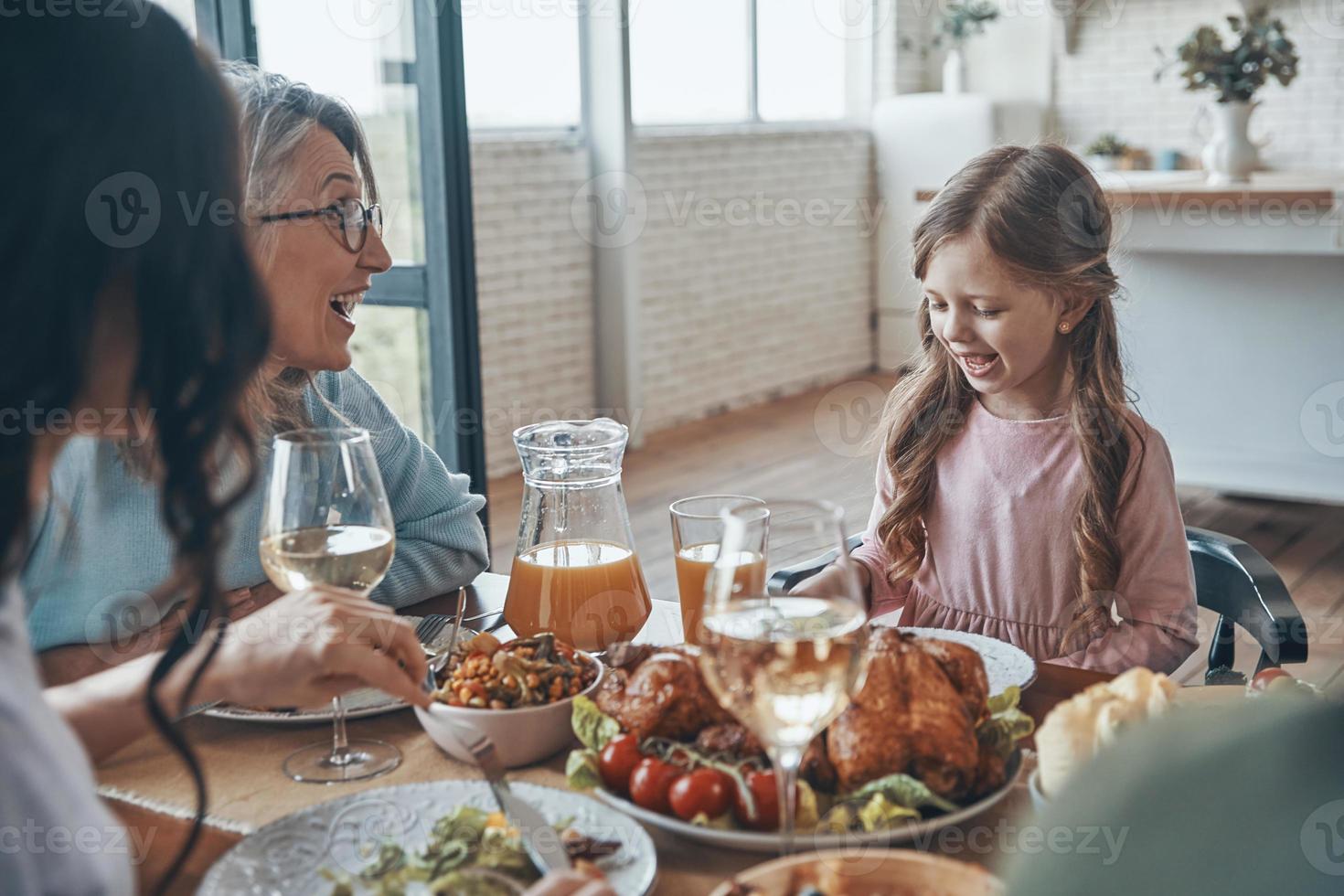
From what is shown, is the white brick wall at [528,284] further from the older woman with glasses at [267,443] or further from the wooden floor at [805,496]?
the older woman with glasses at [267,443]

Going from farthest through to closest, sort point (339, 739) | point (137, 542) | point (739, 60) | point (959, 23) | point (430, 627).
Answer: point (959, 23), point (739, 60), point (137, 542), point (430, 627), point (339, 739)

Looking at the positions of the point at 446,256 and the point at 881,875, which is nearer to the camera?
the point at 881,875

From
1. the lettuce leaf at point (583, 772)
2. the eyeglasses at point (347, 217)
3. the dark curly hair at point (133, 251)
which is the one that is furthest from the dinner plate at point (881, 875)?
the eyeglasses at point (347, 217)

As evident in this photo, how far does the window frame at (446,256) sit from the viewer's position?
11.1 ft

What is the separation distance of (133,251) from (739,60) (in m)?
5.97

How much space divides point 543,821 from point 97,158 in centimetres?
49

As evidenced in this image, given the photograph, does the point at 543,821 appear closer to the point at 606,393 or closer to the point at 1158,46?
the point at 606,393

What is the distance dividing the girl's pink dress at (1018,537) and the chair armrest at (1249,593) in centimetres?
11

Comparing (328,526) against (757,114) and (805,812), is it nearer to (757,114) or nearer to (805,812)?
(805,812)

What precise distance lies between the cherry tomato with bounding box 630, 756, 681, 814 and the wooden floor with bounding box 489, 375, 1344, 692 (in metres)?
2.05

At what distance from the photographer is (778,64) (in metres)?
6.71

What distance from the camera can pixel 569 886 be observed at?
740 millimetres

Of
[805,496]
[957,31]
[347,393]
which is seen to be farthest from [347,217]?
[957,31]

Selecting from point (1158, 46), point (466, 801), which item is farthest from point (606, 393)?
point (466, 801)
